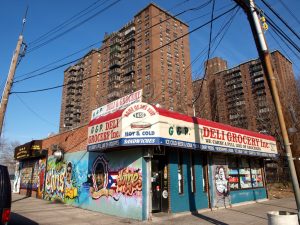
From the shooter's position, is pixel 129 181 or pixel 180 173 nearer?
pixel 129 181

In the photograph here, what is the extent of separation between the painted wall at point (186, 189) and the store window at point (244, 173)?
294 cm

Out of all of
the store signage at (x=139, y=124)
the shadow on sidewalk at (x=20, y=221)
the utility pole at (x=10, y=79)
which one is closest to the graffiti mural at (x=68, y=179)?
the shadow on sidewalk at (x=20, y=221)

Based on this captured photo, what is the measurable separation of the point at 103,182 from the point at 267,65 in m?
9.51

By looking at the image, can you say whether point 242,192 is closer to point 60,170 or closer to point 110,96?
point 60,170

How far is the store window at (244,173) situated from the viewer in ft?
54.5

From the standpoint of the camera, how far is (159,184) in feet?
41.5

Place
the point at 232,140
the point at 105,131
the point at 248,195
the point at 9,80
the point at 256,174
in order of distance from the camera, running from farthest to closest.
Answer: the point at 256,174
the point at 248,195
the point at 232,140
the point at 9,80
the point at 105,131

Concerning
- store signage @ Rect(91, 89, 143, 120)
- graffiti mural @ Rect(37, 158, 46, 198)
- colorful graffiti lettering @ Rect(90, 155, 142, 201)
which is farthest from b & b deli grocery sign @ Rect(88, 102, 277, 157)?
graffiti mural @ Rect(37, 158, 46, 198)

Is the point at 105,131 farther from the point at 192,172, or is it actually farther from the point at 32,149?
the point at 32,149

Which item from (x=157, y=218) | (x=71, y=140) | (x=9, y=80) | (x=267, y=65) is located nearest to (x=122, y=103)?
(x=157, y=218)

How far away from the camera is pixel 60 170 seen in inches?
730

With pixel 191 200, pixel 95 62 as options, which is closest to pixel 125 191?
pixel 191 200

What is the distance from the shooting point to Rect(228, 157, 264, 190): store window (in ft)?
54.5

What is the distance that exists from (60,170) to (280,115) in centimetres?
1508
